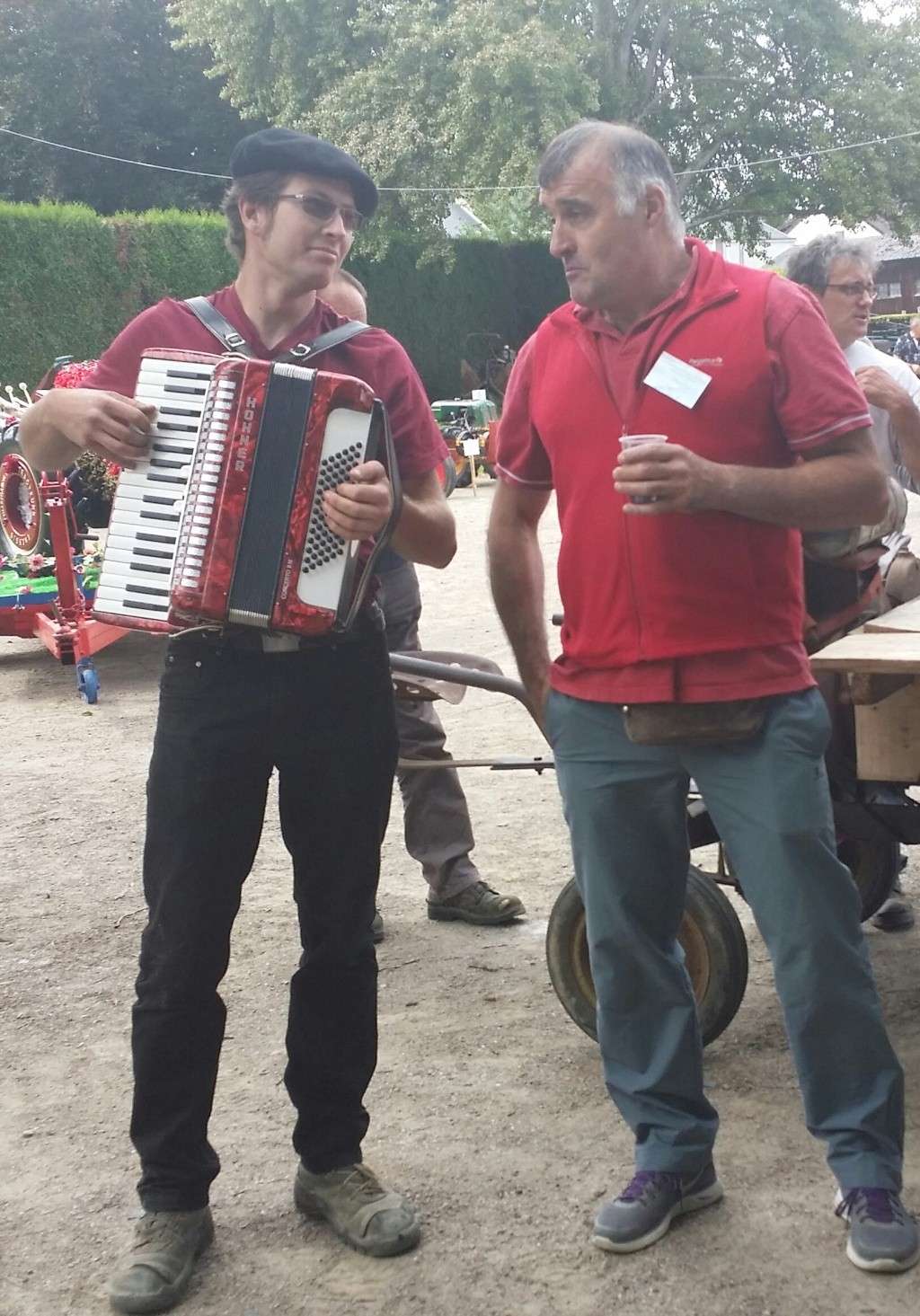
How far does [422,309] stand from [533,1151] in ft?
87.4

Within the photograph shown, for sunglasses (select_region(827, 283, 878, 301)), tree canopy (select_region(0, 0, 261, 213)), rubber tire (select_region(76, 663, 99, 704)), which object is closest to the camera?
sunglasses (select_region(827, 283, 878, 301))

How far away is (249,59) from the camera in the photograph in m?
32.3

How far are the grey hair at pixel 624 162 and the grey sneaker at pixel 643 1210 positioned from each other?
1.68 m

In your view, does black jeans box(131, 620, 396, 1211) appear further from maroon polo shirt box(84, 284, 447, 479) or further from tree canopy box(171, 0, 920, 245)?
tree canopy box(171, 0, 920, 245)

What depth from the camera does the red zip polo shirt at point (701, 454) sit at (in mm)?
2498

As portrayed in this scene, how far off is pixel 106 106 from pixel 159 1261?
127 ft

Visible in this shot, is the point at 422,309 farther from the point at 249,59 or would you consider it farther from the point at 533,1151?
the point at 533,1151

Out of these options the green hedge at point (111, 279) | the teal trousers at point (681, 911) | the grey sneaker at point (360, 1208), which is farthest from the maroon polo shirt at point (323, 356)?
the green hedge at point (111, 279)

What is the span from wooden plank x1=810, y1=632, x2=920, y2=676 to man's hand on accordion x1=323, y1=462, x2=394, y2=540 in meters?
0.85

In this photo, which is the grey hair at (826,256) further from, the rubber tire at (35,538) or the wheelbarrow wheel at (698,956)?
the rubber tire at (35,538)

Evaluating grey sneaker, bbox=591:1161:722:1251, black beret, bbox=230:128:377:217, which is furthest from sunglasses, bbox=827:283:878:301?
grey sneaker, bbox=591:1161:722:1251

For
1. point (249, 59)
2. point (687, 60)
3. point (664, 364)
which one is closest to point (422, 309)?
point (249, 59)

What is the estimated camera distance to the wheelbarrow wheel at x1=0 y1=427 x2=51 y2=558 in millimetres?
8883

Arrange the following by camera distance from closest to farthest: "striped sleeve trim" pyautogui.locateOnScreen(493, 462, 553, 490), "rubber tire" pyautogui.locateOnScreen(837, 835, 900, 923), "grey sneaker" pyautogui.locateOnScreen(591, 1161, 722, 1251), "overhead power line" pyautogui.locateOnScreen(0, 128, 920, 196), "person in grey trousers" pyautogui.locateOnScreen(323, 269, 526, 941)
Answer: "grey sneaker" pyautogui.locateOnScreen(591, 1161, 722, 1251) → "striped sleeve trim" pyautogui.locateOnScreen(493, 462, 553, 490) → "rubber tire" pyautogui.locateOnScreen(837, 835, 900, 923) → "person in grey trousers" pyautogui.locateOnScreen(323, 269, 526, 941) → "overhead power line" pyautogui.locateOnScreen(0, 128, 920, 196)
